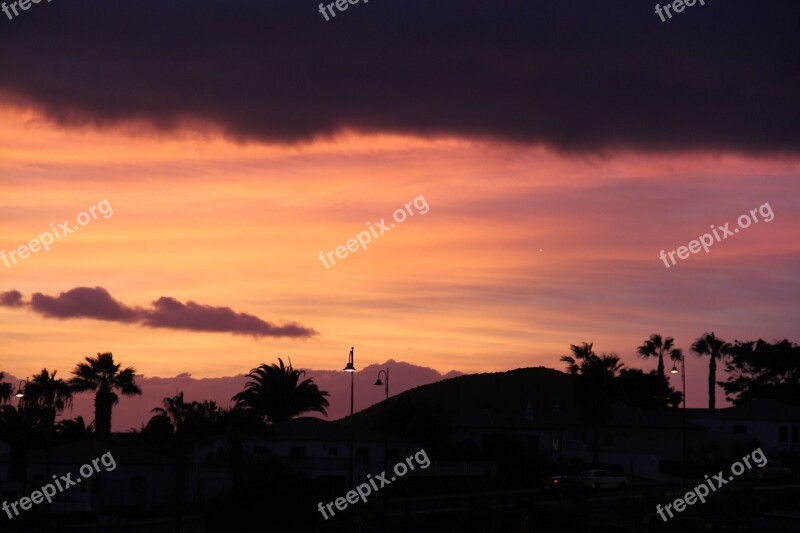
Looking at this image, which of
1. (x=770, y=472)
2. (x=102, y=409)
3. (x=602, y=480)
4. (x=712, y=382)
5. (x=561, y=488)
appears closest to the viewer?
(x=561, y=488)

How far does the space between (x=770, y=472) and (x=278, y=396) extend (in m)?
47.7

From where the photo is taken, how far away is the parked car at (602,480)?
3071 inches

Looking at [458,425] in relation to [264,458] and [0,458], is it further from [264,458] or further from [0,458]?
[0,458]

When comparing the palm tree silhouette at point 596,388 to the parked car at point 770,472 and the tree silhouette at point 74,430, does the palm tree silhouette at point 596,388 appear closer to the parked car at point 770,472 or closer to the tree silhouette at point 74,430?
the parked car at point 770,472

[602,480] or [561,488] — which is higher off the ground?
[602,480]

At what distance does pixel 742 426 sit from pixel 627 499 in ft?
160

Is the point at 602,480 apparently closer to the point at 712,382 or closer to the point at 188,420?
the point at 188,420

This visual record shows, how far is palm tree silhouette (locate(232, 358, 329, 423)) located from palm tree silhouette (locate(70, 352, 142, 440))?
1267 centimetres

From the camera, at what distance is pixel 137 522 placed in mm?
63062

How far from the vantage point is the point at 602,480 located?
78.9 metres

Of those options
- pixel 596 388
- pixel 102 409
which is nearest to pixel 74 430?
pixel 102 409

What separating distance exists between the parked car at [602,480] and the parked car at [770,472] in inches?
520

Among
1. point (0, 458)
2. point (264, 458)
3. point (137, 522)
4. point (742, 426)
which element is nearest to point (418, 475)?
point (264, 458)

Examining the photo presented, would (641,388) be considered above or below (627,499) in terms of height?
above
